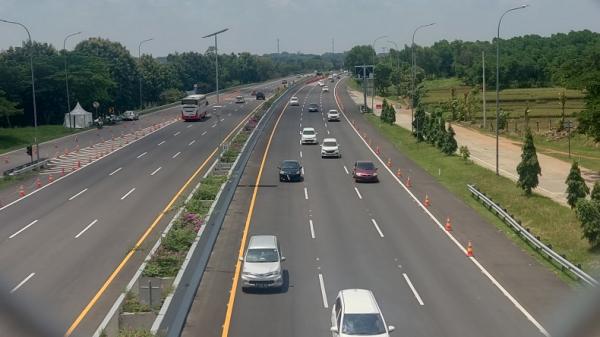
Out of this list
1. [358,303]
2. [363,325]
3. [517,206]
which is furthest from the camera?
[517,206]

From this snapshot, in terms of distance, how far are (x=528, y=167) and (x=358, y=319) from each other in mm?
24336

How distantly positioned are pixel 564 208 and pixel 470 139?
37.7m

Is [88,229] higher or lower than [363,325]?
lower

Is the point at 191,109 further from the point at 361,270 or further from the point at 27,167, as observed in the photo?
the point at 361,270

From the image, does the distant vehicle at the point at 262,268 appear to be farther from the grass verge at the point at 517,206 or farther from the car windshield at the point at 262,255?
the grass verge at the point at 517,206

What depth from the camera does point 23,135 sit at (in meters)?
79.1

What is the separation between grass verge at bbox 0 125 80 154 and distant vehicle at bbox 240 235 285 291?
49.8 meters

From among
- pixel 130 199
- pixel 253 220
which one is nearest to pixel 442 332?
pixel 253 220

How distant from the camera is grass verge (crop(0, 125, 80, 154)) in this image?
72.8m

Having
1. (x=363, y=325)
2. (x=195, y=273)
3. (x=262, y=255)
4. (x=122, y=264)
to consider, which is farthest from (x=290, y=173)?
(x=363, y=325)

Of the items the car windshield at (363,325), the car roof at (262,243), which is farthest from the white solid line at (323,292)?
the car windshield at (363,325)

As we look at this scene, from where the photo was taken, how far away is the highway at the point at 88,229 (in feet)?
81.2

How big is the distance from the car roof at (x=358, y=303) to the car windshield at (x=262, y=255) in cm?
533

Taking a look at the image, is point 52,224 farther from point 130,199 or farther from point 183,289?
point 183,289
